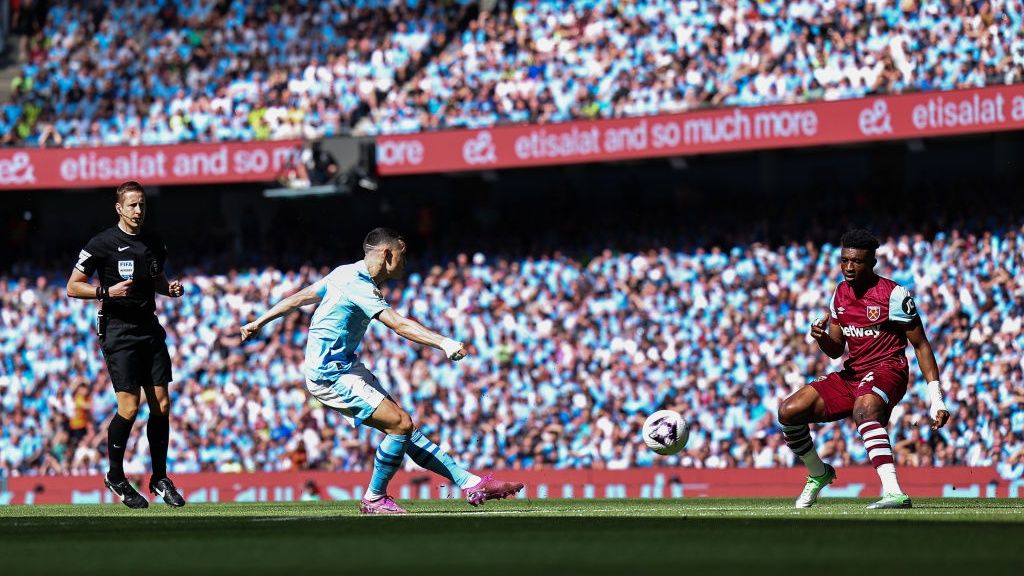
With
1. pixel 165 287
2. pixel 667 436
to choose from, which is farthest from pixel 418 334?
pixel 667 436

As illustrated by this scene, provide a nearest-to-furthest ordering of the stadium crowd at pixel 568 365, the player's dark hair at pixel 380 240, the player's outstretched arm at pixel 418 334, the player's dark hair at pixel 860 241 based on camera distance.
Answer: the player's outstretched arm at pixel 418 334 < the player's dark hair at pixel 380 240 < the player's dark hair at pixel 860 241 < the stadium crowd at pixel 568 365

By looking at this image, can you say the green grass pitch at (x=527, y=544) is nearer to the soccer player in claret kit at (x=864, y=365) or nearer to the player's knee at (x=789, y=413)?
the soccer player in claret kit at (x=864, y=365)

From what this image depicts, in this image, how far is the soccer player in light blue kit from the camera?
36.3ft

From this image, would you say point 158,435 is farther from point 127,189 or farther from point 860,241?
point 860,241

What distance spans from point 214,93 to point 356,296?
20937 mm

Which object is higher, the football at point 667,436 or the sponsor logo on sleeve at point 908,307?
the sponsor logo on sleeve at point 908,307

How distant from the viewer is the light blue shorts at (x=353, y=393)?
36.4ft

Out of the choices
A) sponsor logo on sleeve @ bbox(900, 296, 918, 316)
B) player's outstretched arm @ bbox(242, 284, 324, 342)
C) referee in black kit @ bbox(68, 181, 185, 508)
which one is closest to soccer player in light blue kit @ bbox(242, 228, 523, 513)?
player's outstretched arm @ bbox(242, 284, 324, 342)

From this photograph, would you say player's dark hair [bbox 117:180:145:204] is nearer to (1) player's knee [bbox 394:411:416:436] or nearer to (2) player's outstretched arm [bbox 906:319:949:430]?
(1) player's knee [bbox 394:411:416:436]

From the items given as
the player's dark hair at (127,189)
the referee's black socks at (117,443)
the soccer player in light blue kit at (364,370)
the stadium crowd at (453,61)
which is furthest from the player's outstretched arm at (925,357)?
the stadium crowd at (453,61)

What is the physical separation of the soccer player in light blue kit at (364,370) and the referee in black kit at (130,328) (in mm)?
1534

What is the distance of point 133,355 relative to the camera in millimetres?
12445

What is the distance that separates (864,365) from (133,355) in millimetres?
5709

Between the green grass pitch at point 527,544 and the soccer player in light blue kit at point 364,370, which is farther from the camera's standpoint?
the soccer player in light blue kit at point 364,370
